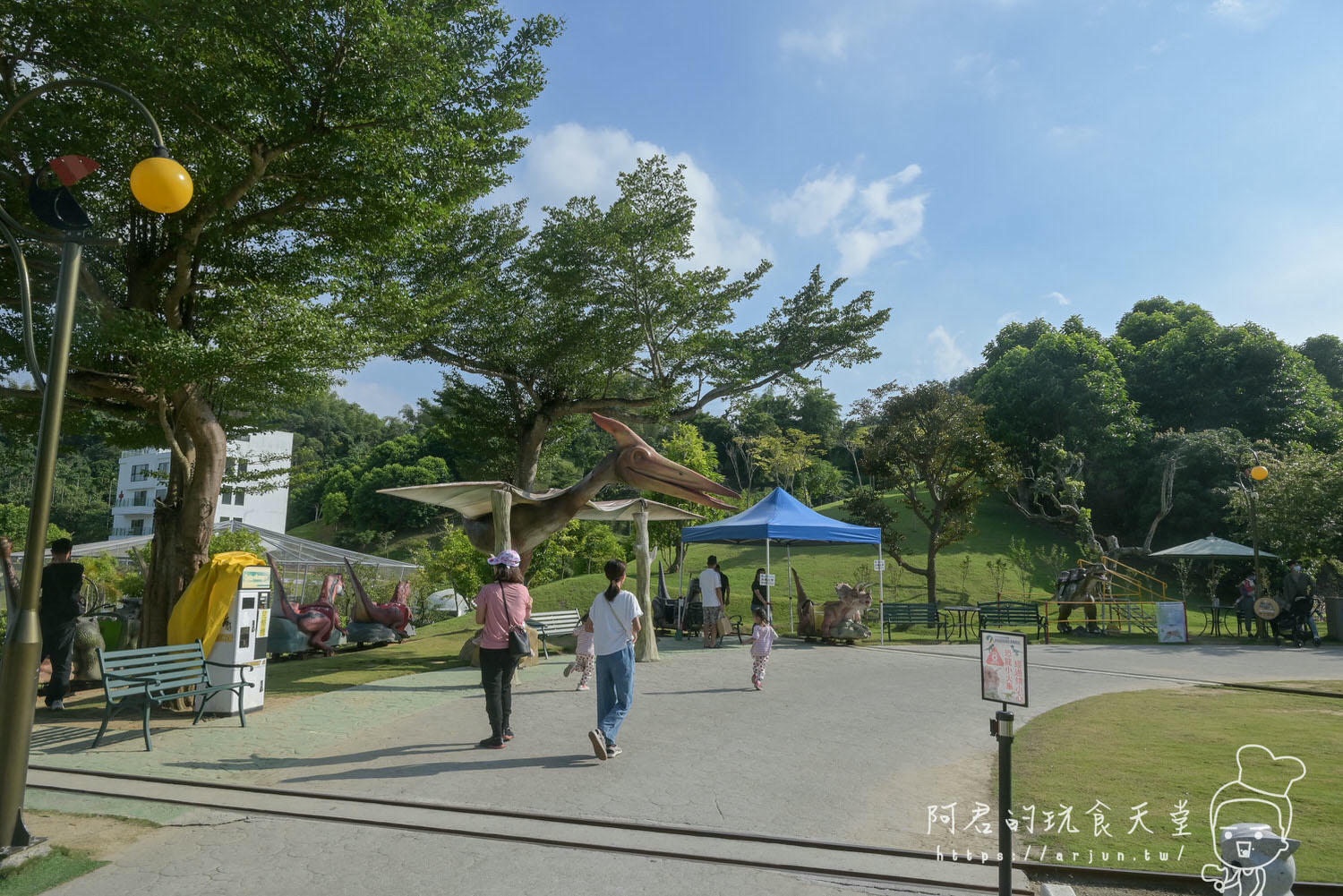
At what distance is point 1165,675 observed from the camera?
41.3ft

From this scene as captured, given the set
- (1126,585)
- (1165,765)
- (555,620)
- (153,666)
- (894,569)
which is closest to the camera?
(1165,765)

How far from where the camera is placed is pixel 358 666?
45.1ft

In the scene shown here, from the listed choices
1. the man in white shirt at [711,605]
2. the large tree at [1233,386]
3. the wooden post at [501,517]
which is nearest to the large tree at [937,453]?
the man in white shirt at [711,605]

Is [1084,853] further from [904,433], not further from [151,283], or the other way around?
[904,433]

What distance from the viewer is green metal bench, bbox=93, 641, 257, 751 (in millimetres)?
7242

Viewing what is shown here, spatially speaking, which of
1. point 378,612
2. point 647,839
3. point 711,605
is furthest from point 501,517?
point 378,612

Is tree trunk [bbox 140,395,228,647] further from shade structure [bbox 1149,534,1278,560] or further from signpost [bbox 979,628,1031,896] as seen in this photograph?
shade structure [bbox 1149,534,1278,560]

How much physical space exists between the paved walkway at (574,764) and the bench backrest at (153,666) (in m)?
0.52

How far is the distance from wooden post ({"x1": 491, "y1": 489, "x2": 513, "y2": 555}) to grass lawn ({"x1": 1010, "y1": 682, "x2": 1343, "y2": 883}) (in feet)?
23.6

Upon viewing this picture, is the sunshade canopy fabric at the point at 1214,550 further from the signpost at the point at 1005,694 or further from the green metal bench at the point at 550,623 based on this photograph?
the signpost at the point at 1005,694

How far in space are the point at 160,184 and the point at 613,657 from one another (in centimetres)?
482

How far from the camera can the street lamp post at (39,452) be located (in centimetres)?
468

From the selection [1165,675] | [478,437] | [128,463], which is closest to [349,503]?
[128,463]

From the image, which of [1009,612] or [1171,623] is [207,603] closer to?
[1009,612]
